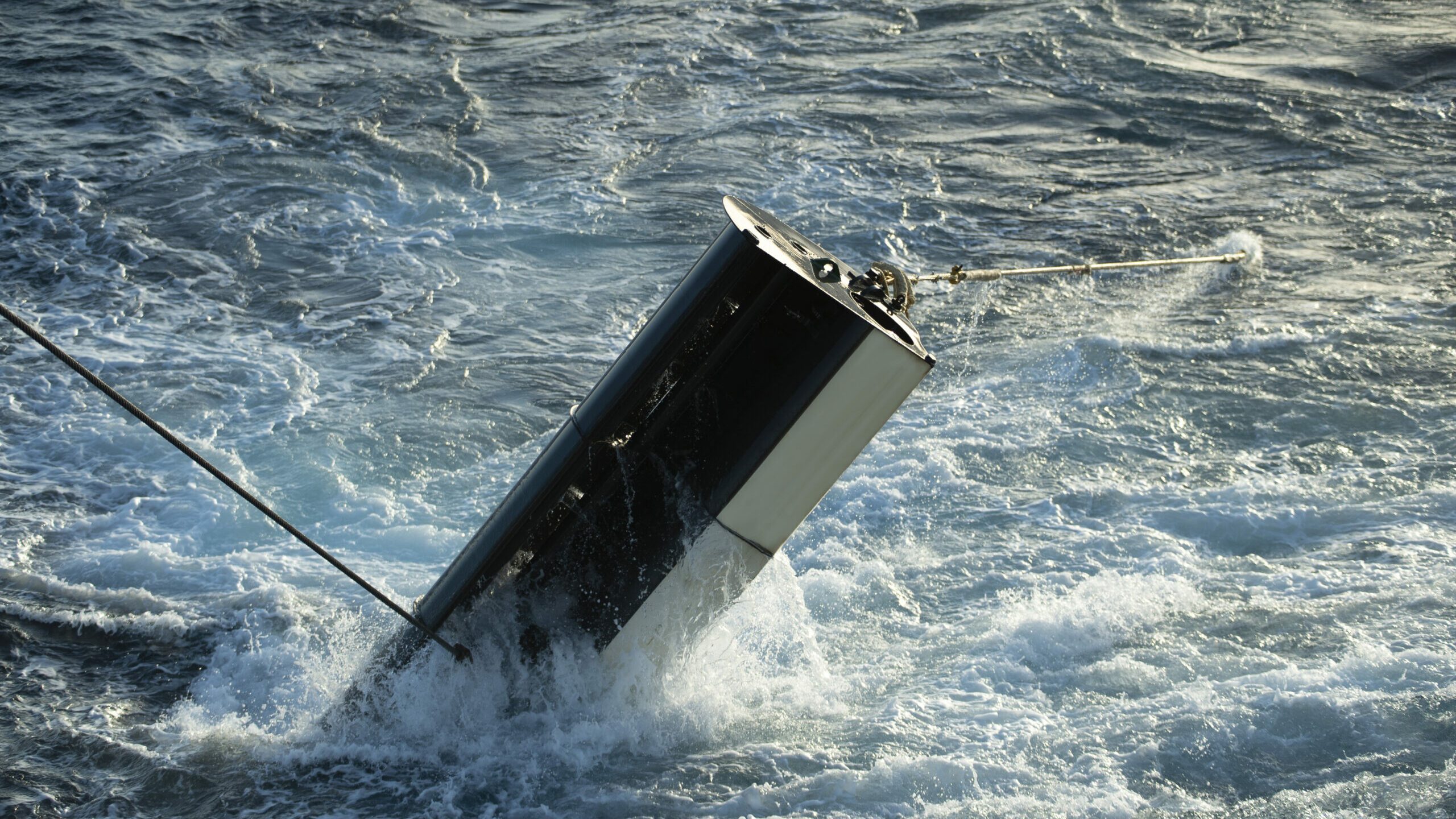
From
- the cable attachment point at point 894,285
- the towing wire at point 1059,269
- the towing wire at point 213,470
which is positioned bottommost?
the towing wire at point 213,470

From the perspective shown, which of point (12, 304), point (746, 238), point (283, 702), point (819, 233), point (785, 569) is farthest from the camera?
point (819, 233)

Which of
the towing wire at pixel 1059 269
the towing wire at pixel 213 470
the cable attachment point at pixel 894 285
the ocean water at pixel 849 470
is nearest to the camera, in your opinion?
the towing wire at pixel 213 470

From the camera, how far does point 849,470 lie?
5777 millimetres

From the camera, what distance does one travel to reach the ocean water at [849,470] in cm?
389

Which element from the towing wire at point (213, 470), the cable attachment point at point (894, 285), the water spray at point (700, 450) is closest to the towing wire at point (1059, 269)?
the cable attachment point at point (894, 285)

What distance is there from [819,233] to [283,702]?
513 cm

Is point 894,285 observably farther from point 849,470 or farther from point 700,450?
point 849,470

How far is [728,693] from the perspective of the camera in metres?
4.16

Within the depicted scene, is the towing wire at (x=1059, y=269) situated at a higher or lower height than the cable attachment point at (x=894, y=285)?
higher

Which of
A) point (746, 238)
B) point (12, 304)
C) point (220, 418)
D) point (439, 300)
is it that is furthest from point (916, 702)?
point (12, 304)

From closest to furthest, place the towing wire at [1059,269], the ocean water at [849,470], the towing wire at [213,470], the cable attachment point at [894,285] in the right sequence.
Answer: the towing wire at [213,470], the cable attachment point at [894,285], the ocean water at [849,470], the towing wire at [1059,269]

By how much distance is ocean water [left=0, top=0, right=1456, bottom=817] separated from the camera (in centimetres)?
389

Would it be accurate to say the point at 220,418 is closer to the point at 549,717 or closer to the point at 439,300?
the point at 439,300

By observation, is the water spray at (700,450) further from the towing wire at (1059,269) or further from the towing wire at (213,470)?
the towing wire at (1059,269)
